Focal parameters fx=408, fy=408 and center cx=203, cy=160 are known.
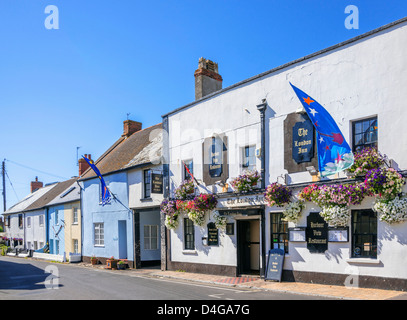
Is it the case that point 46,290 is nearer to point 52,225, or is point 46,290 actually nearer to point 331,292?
point 331,292

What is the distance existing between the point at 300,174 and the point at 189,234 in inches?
273

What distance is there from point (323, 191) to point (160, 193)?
366 inches

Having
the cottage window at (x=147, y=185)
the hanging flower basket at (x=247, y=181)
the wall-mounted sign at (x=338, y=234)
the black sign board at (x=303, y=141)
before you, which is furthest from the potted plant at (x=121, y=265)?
the wall-mounted sign at (x=338, y=234)

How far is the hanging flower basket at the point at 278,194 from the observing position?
13.8 meters

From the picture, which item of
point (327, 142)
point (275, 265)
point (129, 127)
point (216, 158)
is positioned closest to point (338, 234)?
point (275, 265)

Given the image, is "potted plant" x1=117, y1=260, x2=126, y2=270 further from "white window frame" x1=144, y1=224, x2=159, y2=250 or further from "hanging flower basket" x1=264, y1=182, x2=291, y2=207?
"hanging flower basket" x1=264, y1=182, x2=291, y2=207

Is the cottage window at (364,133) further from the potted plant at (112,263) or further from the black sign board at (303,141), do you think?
the potted plant at (112,263)

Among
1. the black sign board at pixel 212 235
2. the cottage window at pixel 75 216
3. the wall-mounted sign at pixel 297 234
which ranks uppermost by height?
the wall-mounted sign at pixel 297 234

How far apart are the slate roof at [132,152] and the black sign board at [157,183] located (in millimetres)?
1256

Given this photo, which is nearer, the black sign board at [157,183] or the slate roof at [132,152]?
the black sign board at [157,183]

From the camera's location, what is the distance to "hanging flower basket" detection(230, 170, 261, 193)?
15.2 m

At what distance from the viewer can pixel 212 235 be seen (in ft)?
56.6

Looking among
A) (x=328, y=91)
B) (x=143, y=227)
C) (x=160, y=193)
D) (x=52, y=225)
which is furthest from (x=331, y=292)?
(x=52, y=225)

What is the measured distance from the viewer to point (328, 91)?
43.3ft
